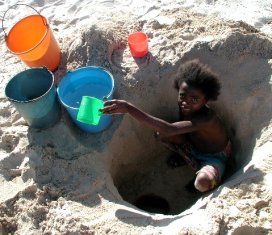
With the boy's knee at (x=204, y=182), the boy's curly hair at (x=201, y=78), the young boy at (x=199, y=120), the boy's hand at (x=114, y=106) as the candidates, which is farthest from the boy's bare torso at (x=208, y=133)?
the boy's hand at (x=114, y=106)

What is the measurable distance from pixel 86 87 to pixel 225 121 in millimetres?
933

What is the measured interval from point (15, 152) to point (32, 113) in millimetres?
257

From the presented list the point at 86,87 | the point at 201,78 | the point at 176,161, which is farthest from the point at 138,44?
the point at 176,161

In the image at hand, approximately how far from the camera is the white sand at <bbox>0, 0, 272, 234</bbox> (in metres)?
2.00

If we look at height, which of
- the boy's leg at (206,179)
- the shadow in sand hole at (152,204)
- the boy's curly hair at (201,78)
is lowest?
the shadow in sand hole at (152,204)

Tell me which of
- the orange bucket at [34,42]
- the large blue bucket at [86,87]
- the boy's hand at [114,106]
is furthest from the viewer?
the orange bucket at [34,42]

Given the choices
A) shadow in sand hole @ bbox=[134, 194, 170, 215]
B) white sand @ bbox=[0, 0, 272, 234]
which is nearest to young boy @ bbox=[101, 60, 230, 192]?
white sand @ bbox=[0, 0, 272, 234]

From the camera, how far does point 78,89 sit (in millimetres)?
2615

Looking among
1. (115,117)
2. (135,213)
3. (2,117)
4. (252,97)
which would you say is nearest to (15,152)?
(2,117)

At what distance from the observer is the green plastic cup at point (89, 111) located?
87.4 inches

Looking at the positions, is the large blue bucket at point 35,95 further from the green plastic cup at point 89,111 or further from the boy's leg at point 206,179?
the boy's leg at point 206,179

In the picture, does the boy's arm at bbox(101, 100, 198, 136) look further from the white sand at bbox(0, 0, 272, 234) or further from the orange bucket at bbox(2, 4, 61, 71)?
the orange bucket at bbox(2, 4, 61, 71)

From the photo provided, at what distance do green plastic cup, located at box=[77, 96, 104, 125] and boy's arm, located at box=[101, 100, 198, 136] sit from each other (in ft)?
0.31

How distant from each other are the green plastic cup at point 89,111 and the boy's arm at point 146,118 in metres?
0.09
